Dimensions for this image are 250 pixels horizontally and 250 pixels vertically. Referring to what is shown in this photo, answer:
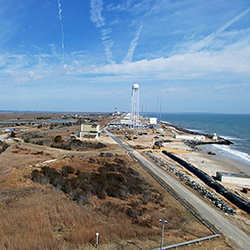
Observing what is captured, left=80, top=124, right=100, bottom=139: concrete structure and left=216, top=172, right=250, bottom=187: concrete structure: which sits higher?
left=80, top=124, right=100, bottom=139: concrete structure

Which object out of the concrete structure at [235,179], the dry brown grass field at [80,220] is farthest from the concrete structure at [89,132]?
the concrete structure at [235,179]

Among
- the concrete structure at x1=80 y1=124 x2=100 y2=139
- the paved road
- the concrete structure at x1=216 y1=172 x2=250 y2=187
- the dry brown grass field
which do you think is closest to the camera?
the dry brown grass field

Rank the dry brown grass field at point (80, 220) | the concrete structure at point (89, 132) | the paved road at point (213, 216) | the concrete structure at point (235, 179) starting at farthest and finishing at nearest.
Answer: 1. the concrete structure at point (89, 132)
2. the concrete structure at point (235, 179)
3. the paved road at point (213, 216)
4. the dry brown grass field at point (80, 220)

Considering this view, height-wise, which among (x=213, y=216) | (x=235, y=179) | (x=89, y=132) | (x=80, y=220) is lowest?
(x=235, y=179)

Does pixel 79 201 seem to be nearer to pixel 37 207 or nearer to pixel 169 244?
pixel 37 207

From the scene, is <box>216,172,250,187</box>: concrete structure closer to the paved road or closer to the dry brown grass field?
the paved road

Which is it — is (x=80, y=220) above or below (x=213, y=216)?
above

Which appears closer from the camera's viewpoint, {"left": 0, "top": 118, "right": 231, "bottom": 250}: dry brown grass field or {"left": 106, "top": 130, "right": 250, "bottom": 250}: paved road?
{"left": 0, "top": 118, "right": 231, "bottom": 250}: dry brown grass field

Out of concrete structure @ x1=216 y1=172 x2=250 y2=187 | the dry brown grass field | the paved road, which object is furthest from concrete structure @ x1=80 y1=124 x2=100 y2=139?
concrete structure @ x1=216 y1=172 x2=250 y2=187

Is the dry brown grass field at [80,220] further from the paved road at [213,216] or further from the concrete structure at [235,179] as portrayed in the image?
the concrete structure at [235,179]

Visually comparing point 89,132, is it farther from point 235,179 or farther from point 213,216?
point 213,216

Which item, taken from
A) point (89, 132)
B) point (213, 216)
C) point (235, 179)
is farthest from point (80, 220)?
point (89, 132)

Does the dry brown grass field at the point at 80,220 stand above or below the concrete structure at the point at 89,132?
below
